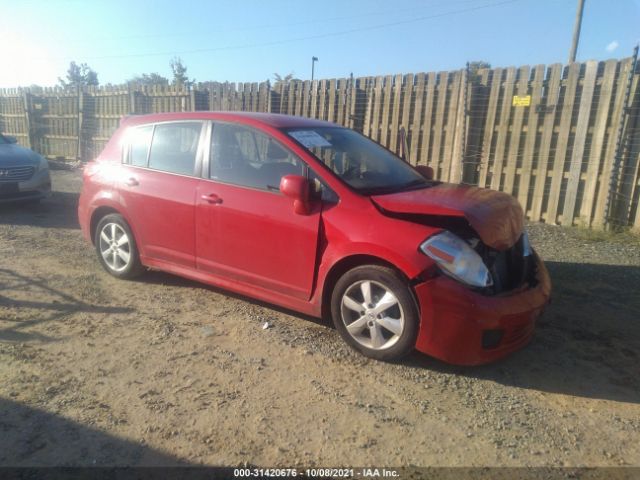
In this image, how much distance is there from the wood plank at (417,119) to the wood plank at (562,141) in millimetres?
2379

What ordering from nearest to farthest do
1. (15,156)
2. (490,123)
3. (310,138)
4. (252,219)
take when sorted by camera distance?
(252,219) → (310,138) → (490,123) → (15,156)

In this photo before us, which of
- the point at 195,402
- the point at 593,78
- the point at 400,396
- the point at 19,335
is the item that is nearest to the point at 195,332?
the point at 195,402

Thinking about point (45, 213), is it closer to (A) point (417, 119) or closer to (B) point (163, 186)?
(B) point (163, 186)

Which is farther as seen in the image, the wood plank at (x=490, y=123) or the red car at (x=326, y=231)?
the wood plank at (x=490, y=123)

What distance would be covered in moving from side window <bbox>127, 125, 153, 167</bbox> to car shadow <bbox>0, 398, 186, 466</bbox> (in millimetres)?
2769

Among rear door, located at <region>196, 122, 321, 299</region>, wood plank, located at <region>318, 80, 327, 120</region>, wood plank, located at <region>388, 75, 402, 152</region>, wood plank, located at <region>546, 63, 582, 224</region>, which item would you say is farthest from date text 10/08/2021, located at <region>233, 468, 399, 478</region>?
wood plank, located at <region>318, 80, 327, 120</region>

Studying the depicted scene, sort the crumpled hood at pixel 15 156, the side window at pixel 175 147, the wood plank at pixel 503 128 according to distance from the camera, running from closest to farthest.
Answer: the side window at pixel 175 147 < the wood plank at pixel 503 128 < the crumpled hood at pixel 15 156

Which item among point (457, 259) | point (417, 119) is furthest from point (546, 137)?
point (457, 259)

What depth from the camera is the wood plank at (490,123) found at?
8.09m

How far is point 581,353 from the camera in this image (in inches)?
144

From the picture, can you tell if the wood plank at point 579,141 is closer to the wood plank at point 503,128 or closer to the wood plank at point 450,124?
the wood plank at point 503,128

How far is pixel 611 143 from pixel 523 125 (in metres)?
1.32

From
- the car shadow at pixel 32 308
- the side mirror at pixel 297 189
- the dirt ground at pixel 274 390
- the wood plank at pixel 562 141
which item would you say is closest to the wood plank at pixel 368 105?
the wood plank at pixel 562 141

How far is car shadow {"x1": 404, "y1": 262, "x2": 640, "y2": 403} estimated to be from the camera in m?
3.26
